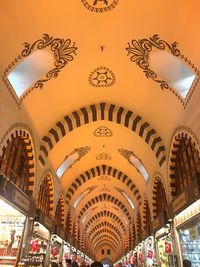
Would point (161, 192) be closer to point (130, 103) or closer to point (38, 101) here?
point (130, 103)

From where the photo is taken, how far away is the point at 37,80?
6957 mm

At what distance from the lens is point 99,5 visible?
5.56 metres

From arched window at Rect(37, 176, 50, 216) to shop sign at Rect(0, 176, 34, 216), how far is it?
1780 mm

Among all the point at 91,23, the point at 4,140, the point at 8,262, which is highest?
the point at 91,23

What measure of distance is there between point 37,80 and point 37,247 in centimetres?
504

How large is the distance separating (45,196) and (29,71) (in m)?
5.23

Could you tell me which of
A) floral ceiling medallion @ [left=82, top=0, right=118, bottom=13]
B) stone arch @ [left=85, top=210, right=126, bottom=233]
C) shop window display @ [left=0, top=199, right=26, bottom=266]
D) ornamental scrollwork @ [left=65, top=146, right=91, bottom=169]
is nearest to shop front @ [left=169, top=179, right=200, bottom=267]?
floral ceiling medallion @ [left=82, top=0, right=118, bottom=13]

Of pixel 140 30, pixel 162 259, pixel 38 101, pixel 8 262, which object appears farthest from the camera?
pixel 162 259

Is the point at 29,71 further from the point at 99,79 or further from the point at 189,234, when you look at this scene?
the point at 189,234

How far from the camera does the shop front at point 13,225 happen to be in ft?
21.6

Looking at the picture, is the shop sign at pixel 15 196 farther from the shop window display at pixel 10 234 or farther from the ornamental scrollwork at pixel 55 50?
the ornamental scrollwork at pixel 55 50

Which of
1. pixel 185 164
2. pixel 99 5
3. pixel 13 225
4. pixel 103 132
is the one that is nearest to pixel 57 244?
pixel 13 225

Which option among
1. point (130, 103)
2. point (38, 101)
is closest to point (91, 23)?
point (38, 101)

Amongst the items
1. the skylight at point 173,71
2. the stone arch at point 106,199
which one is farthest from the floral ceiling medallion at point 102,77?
the stone arch at point 106,199
